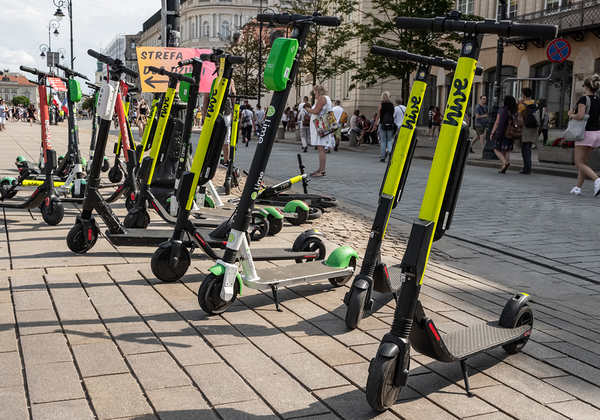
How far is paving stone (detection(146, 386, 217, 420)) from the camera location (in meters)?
2.67

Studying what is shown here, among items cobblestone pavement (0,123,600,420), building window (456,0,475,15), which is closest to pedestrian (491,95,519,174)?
cobblestone pavement (0,123,600,420)

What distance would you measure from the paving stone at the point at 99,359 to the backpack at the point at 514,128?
1310 cm

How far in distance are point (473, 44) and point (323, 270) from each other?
2162mm

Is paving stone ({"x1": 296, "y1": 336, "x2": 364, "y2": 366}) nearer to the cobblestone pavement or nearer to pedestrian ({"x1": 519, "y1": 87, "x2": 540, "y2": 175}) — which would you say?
the cobblestone pavement

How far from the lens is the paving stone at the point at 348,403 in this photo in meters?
2.73

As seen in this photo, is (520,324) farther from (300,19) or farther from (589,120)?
(589,120)

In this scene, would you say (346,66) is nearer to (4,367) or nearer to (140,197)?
(140,197)

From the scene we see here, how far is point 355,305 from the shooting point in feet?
12.3

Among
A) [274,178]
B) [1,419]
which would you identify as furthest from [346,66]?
[1,419]

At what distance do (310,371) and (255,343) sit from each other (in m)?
0.46

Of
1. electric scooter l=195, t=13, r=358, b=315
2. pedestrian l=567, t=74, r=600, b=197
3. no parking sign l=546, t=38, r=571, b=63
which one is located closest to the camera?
electric scooter l=195, t=13, r=358, b=315

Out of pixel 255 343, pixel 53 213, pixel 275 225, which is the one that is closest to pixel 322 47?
pixel 275 225

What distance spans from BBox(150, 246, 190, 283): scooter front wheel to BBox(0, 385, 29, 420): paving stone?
1.61 m

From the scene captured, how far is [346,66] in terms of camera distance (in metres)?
32.4
